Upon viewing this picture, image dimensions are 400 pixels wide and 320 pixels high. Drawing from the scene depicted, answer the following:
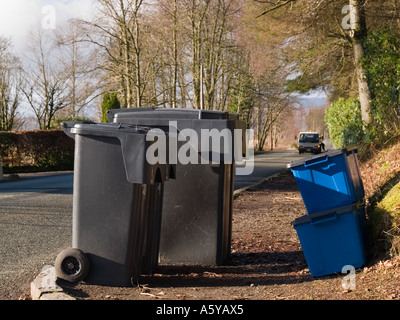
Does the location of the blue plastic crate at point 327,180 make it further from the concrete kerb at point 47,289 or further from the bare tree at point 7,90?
the bare tree at point 7,90

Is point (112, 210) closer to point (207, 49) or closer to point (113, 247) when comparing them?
point (113, 247)

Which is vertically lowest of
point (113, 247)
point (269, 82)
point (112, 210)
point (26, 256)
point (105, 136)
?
point (26, 256)

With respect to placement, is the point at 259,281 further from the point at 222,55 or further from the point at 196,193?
the point at 222,55

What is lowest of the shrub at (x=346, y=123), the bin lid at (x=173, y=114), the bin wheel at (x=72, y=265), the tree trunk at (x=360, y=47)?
the bin wheel at (x=72, y=265)

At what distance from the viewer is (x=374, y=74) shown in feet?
47.5

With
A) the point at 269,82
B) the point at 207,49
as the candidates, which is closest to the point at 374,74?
the point at 207,49

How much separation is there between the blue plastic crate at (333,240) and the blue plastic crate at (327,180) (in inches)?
5.1

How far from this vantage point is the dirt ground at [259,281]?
472 centimetres

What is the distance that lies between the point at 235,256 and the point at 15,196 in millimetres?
8160

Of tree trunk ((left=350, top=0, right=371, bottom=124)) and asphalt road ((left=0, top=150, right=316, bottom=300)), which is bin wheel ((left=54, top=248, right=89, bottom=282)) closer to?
asphalt road ((left=0, top=150, right=316, bottom=300))

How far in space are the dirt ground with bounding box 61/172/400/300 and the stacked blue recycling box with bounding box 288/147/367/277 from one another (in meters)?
0.15

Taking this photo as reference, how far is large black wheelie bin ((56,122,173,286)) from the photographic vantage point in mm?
4875

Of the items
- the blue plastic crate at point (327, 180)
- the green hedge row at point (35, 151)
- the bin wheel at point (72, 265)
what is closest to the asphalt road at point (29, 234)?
the bin wheel at point (72, 265)

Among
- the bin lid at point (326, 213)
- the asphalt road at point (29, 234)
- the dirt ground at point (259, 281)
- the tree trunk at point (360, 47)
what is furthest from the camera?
the tree trunk at point (360, 47)
